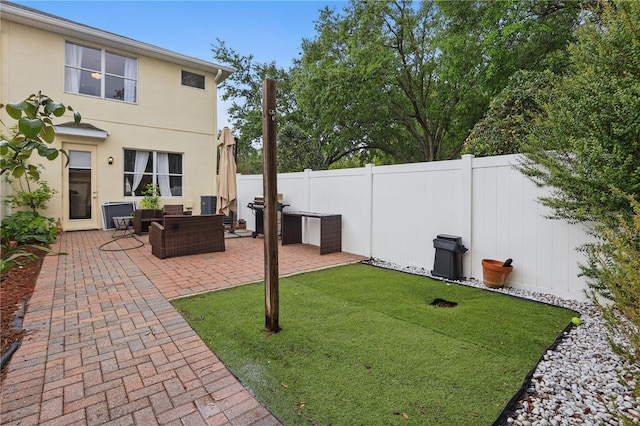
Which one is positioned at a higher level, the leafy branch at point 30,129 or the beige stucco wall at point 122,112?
the beige stucco wall at point 122,112

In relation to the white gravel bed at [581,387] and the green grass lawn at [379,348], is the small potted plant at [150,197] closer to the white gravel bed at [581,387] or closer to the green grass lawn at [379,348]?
the green grass lawn at [379,348]

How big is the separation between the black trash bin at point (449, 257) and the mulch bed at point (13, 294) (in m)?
4.85

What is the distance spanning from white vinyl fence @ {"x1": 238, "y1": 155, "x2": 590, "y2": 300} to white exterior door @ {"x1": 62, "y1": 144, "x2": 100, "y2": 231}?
6832 millimetres

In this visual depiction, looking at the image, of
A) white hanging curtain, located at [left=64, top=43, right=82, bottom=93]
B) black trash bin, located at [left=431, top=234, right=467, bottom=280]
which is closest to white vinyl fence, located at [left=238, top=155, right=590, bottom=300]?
black trash bin, located at [left=431, top=234, right=467, bottom=280]

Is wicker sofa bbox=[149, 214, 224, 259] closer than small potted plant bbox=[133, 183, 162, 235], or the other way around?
wicker sofa bbox=[149, 214, 224, 259]

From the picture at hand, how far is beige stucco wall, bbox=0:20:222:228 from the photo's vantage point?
8164 millimetres

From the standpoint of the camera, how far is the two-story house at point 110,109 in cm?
826

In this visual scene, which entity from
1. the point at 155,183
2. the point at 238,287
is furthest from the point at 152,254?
the point at 155,183

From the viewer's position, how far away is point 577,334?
114 inches

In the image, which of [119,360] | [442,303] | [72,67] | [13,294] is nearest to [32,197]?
[72,67]

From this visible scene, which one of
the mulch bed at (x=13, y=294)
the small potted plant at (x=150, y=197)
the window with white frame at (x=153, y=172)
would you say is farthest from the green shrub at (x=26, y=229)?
the window with white frame at (x=153, y=172)

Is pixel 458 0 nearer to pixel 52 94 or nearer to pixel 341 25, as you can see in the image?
pixel 341 25

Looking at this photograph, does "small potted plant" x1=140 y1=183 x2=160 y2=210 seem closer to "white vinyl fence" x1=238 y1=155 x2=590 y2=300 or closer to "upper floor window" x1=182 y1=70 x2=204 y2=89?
"upper floor window" x1=182 y1=70 x2=204 y2=89

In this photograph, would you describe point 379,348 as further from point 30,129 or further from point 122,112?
point 122,112
